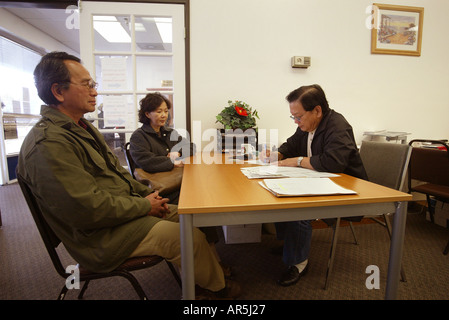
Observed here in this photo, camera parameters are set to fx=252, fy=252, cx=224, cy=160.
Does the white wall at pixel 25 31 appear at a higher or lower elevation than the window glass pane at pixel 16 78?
higher

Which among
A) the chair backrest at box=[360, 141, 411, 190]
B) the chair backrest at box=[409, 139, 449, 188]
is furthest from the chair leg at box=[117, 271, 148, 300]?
the chair backrest at box=[409, 139, 449, 188]

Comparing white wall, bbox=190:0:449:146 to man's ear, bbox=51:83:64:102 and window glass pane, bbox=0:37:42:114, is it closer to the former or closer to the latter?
man's ear, bbox=51:83:64:102

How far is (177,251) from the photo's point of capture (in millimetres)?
1033

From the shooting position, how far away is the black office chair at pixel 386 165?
4.96 feet

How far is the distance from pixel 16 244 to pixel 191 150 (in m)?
1.63

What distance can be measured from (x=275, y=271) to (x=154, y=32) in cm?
360

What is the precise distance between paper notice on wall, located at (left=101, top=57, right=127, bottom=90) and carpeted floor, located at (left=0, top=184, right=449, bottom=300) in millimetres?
1588

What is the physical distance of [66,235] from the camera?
3.12 ft

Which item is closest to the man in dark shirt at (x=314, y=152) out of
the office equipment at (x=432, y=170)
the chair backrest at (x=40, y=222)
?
the office equipment at (x=432, y=170)

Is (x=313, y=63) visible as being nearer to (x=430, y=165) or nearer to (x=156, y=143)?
(x=430, y=165)

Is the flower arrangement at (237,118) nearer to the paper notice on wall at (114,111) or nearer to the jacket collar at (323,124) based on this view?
the jacket collar at (323,124)

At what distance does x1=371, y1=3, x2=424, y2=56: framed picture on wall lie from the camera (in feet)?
8.89

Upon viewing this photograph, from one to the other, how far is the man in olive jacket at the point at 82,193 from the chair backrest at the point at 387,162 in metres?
1.21
